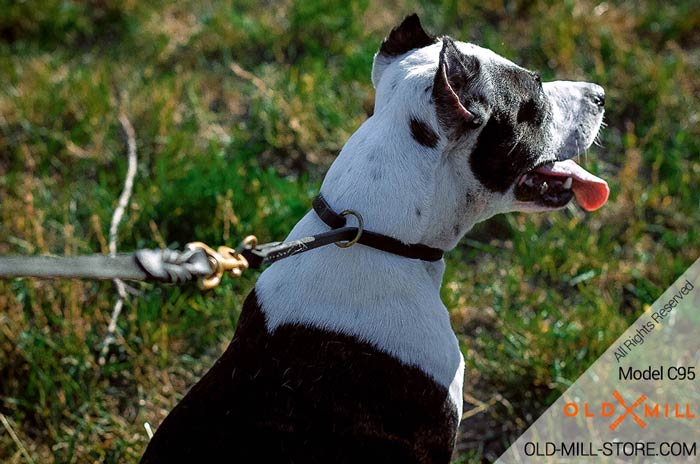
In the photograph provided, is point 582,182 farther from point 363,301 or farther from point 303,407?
point 303,407

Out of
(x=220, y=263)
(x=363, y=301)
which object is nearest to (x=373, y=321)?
(x=363, y=301)

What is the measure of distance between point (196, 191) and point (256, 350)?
1.64m

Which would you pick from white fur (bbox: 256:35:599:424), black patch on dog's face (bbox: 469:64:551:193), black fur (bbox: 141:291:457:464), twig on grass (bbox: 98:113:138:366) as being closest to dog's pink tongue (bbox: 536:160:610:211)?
black patch on dog's face (bbox: 469:64:551:193)

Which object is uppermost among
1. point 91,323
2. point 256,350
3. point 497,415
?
point 256,350

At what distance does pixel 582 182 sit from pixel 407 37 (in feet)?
2.35

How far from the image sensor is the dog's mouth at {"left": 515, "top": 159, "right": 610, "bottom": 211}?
2459 mm

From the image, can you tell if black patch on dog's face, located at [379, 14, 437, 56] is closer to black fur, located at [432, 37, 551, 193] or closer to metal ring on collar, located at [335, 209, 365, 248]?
black fur, located at [432, 37, 551, 193]

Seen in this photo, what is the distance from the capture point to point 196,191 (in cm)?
364

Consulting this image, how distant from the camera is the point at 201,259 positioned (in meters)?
1.92

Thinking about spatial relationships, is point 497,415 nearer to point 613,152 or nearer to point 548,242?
point 548,242

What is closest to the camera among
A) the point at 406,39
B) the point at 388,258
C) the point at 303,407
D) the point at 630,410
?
the point at 303,407

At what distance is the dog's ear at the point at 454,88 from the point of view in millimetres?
2076

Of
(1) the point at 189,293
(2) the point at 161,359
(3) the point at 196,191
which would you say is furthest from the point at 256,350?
(3) the point at 196,191

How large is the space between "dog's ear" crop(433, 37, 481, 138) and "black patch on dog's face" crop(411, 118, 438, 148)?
0.12ft
